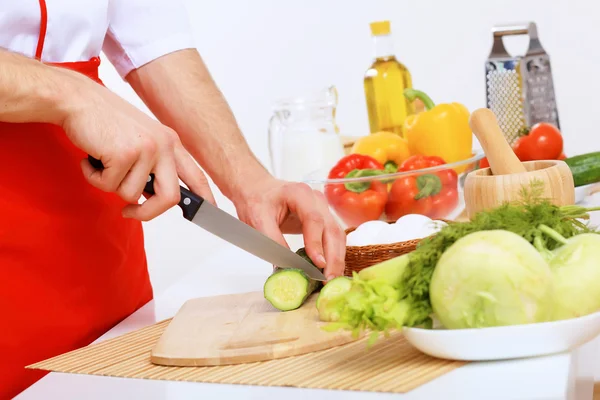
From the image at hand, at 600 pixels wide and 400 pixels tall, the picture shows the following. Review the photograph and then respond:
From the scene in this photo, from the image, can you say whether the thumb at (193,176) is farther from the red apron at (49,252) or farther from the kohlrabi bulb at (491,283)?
the kohlrabi bulb at (491,283)

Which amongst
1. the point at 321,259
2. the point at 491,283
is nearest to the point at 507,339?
the point at 491,283

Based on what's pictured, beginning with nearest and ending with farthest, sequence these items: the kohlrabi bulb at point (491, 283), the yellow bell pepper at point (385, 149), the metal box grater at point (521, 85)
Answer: the kohlrabi bulb at point (491, 283), the yellow bell pepper at point (385, 149), the metal box grater at point (521, 85)

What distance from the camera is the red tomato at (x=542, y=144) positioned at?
1.85 m

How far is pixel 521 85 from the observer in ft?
7.06

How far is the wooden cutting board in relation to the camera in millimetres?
993

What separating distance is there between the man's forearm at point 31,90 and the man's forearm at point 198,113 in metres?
0.40

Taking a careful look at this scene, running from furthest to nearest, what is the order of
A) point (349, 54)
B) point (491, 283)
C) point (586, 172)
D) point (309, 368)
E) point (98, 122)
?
Answer: point (349, 54), point (586, 172), point (98, 122), point (309, 368), point (491, 283)

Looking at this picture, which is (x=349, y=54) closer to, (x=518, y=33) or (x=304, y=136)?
(x=518, y=33)

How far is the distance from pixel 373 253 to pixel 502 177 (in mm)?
200

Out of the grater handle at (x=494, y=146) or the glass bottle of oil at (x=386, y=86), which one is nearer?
the grater handle at (x=494, y=146)

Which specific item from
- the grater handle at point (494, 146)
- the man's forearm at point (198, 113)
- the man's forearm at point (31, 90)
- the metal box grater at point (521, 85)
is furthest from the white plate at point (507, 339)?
the metal box grater at point (521, 85)

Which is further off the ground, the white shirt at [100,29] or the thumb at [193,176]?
the white shirt at [100,29]

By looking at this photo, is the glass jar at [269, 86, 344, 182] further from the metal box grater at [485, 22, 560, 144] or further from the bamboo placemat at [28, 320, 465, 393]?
the bamboo placemat at [28, 320, 465, 393]

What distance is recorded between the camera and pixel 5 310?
44.8 inches
